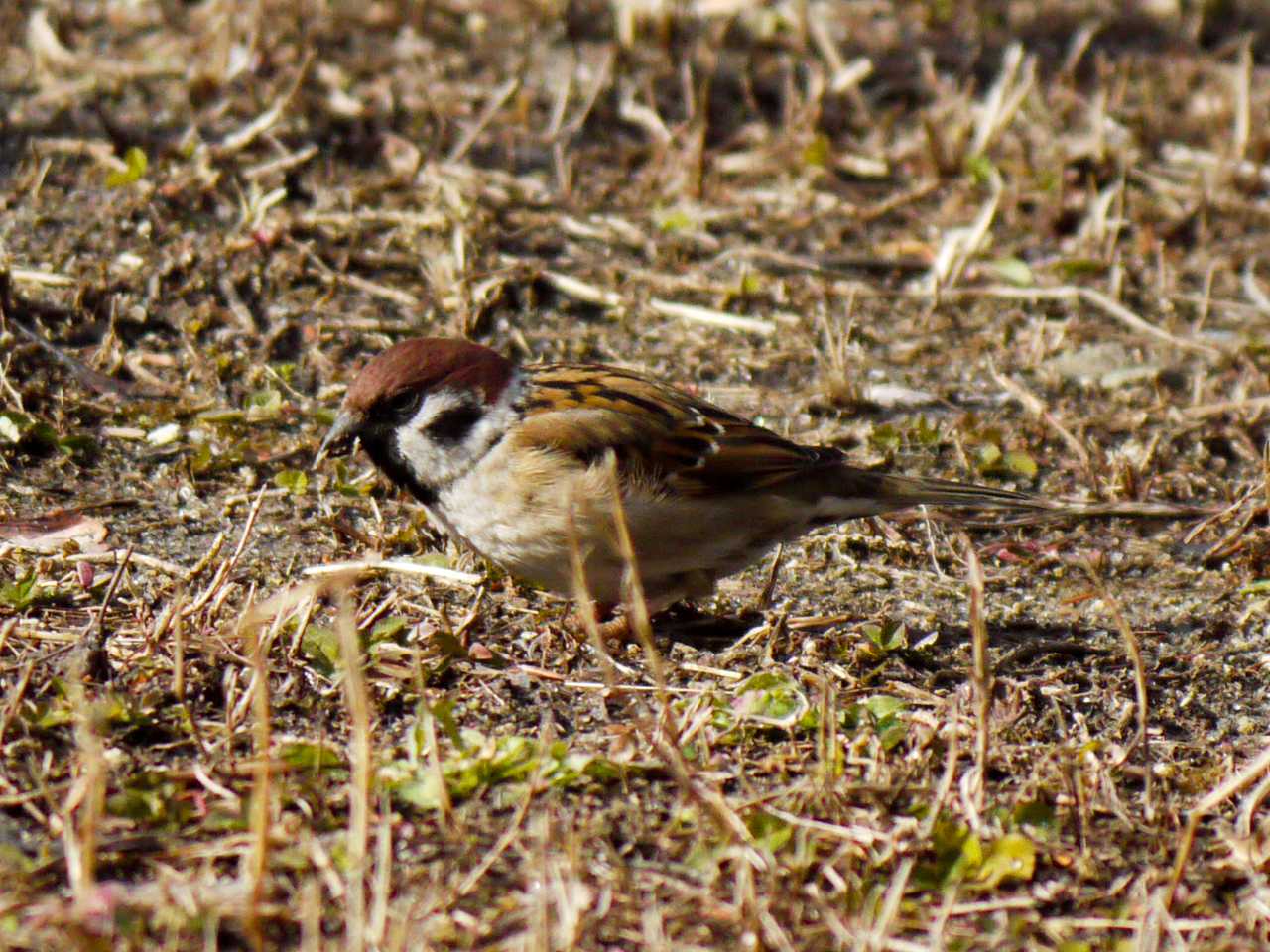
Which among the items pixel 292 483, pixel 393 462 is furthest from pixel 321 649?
pixel 292 483

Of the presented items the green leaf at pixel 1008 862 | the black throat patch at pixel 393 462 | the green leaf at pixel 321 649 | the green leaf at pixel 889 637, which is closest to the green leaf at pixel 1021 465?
the green leaf at pixel 889 637

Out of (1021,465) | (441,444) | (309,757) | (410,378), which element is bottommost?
(1021,465)

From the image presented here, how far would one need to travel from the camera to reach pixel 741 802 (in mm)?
3148

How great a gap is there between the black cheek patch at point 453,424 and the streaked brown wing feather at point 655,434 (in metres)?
0.14

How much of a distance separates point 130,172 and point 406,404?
2.08 meters

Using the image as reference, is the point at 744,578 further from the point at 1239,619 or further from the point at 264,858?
the point at 264,858

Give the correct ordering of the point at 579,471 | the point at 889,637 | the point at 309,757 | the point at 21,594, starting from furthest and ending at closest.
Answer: the point at 579,471, the point at 889,637, the point at 21,594, the point at 309,757

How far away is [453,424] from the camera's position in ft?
13.5

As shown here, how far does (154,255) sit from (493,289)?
3.56 ft

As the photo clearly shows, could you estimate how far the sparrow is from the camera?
3971mm

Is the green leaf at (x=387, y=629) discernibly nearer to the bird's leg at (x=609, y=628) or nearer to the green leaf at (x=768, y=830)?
the bird's leg at (x=609, y=628)

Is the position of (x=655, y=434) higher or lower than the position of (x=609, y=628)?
higher

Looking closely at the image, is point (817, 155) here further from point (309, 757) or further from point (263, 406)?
point (309, 757)

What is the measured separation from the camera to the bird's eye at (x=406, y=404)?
4082mm
